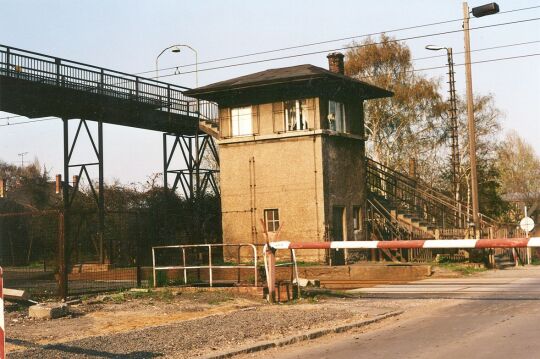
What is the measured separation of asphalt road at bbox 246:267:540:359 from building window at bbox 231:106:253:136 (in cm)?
1667

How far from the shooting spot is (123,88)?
109ft

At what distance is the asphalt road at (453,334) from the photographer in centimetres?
928

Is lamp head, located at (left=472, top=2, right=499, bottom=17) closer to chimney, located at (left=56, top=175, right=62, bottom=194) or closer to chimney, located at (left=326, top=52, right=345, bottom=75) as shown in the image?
chimney, located at (left=326, top=52, right=345, bottom=75)

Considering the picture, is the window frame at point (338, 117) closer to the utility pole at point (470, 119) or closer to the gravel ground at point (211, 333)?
the utility pole at point (470, 119)

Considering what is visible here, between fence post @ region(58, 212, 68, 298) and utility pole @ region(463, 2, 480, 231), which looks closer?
fence post @ region(58, 212, 68, 298)

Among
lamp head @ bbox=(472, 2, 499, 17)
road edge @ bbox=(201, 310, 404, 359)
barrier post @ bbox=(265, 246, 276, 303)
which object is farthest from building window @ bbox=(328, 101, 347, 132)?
road edge @ bbox=(201, 310, 404, 359)

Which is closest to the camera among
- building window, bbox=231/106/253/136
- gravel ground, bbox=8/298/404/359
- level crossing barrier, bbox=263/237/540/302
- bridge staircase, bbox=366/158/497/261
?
gravel ground, bbox=8/298/404/359

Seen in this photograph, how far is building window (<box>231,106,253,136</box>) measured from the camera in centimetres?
3259

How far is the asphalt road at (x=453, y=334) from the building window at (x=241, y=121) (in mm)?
16667

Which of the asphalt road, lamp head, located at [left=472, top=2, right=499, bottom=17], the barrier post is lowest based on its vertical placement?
the asphalt road

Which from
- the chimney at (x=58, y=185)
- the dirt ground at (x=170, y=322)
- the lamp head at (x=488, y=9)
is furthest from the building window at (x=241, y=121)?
the chimney at (x=58, y=185)

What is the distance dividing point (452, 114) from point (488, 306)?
26.6 meters

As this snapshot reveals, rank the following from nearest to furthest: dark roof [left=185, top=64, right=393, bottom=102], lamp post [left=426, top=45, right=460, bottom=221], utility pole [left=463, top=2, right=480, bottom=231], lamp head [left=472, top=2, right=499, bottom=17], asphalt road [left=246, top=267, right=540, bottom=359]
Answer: asphalt road [left=246, top=267, right=540, bottom=359]
lamp head [left=472, top=2, right=499, bottom=17]
utility pole [left=463, top=2, right=480, bottom=231]
dark roof [left=185, top=64, right=393, bottom=102]
lamp post [left=426, top=45, right=460, bottom=221]

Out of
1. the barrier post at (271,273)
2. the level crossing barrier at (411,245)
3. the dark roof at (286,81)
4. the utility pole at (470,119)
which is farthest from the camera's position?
the dark roof at (286,81)
